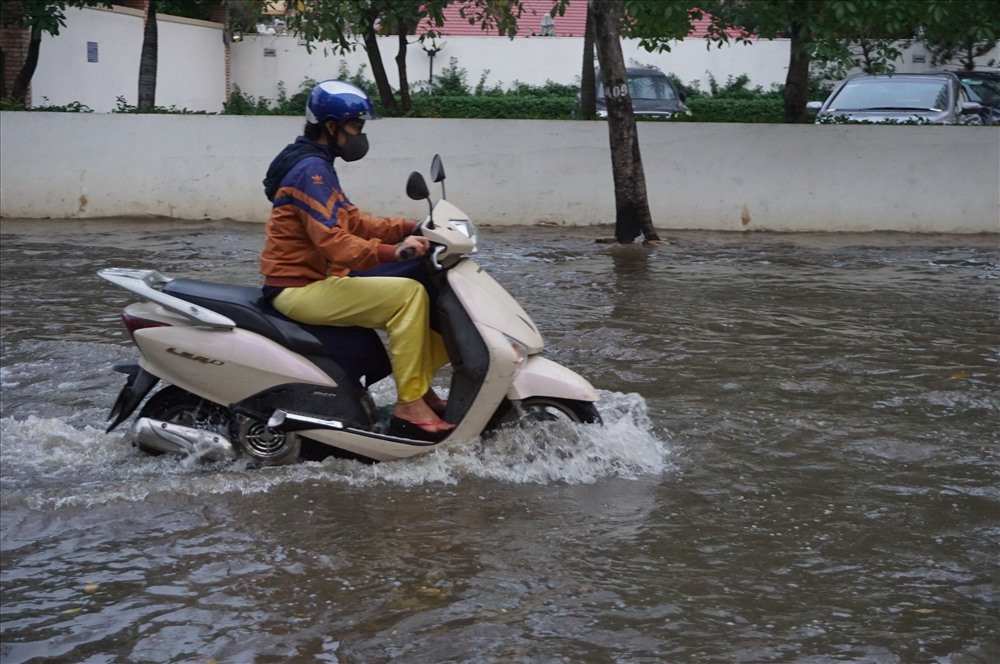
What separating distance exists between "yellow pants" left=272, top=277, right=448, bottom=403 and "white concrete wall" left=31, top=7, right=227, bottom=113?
59.8 feet

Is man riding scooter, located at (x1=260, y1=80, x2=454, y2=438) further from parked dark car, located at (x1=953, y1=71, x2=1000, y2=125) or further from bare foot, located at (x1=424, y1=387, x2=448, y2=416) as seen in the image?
parked dark car, located at (x1=953, y1=71, x2=1000, y2=125)

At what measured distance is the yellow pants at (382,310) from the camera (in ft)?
17.5

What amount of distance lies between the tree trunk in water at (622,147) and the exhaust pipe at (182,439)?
813 cm

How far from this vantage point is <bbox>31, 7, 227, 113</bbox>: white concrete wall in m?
22.7

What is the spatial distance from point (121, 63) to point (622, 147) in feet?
49.3

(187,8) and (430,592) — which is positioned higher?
(187,8)

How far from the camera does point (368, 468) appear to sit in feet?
18.1

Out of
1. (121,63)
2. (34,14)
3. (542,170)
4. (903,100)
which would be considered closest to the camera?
(542,170)

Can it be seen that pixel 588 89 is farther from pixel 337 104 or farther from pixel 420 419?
pixel 420 419

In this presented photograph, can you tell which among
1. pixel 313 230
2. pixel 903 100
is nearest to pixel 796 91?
pixel 903 100

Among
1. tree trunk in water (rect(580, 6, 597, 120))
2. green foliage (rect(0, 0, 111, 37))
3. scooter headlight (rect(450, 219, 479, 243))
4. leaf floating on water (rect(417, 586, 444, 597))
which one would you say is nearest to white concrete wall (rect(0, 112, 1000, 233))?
tree trunk in water (rect(580, 6, 597, 120))

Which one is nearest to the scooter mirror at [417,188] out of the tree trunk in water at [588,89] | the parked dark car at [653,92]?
the tree trunk in water at [588,89]

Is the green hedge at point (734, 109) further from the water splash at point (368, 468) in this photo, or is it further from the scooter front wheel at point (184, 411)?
the scooter front wheel at point (184, 411)

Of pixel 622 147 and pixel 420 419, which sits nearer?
pixel 420 419
